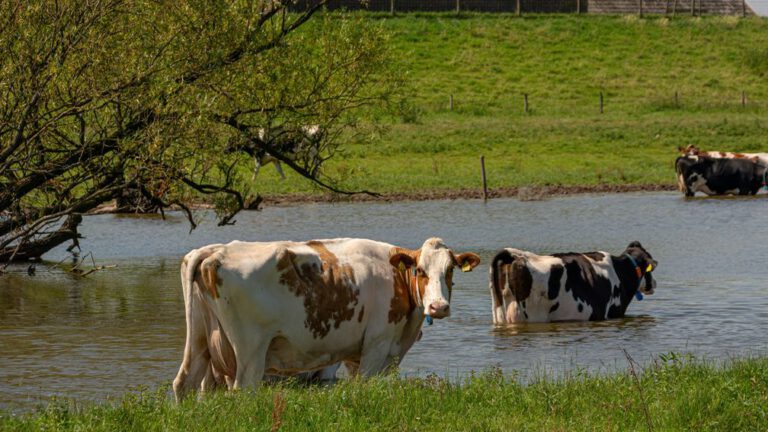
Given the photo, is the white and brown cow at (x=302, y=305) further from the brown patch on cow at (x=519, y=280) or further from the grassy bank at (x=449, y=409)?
the brown patch on cow at (x=519, y=280)

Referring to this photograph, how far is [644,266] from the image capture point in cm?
2028

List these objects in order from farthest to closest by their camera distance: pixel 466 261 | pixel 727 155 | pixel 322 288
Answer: pixel 727 155 → pixel 466 261 → pixel 322 288

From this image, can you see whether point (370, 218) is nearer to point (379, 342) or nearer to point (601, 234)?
point (601, 234)

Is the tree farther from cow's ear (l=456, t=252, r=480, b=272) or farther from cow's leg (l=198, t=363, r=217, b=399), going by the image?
cow's ear (l=456, t=252, r=480, b=272)

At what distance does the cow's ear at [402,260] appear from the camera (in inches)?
523

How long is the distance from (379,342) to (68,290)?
37.1 feet

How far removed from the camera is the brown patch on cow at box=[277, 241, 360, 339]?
505 inches

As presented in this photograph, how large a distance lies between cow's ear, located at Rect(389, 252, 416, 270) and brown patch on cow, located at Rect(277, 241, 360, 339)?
471 mm

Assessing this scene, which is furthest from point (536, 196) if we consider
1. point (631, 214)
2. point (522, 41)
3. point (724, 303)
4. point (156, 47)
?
point (522, 41)

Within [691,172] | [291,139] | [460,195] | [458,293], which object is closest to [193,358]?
[291,139]

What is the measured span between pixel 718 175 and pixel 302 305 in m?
31.3

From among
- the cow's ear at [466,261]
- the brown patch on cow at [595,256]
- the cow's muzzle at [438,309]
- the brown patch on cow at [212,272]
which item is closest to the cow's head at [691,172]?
the brown patch on cow at [595,256]

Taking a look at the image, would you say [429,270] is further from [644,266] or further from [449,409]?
[644,266]

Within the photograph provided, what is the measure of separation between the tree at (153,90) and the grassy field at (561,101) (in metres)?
2.41
